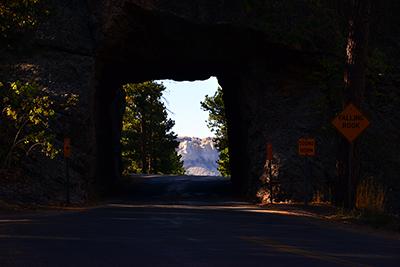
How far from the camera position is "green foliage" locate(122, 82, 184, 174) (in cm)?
6981

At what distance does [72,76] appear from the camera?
28.3 meters

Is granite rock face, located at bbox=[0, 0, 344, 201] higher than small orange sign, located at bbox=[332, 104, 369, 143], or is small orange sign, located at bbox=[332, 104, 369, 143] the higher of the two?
granite rock face, located at bbox=[0, 0, 344, 201]

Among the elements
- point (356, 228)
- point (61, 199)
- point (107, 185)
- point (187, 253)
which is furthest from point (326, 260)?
point (107, 185)

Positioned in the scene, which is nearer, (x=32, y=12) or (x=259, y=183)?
(x=32, y=12)

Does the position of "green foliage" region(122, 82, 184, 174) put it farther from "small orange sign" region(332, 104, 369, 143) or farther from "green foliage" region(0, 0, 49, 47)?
"small orange sign" region(332, 104, 369, 143)

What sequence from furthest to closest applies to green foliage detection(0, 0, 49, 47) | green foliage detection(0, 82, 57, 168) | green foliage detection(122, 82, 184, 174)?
green foliage detection(122, 82, 184, 174) → green foliage detection(0, 82, 57, 168) → green foliage detection(0, 0, 49, 47)

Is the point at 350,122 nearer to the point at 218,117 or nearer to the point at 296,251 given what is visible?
the point at 296,251

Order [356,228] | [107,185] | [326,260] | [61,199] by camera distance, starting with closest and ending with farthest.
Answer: [326,260], [356,228], [61,199], [107,185]

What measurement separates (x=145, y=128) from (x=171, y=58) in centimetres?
3798

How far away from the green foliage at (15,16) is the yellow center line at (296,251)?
10298mm

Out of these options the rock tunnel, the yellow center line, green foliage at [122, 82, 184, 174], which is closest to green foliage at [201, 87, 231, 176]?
green foliage at [122, 82, 184, 174]

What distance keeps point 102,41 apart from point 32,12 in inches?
425

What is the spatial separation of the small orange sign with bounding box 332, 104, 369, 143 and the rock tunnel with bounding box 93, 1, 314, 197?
1135 cm

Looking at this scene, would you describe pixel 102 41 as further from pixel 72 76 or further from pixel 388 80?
pixel 388 80
